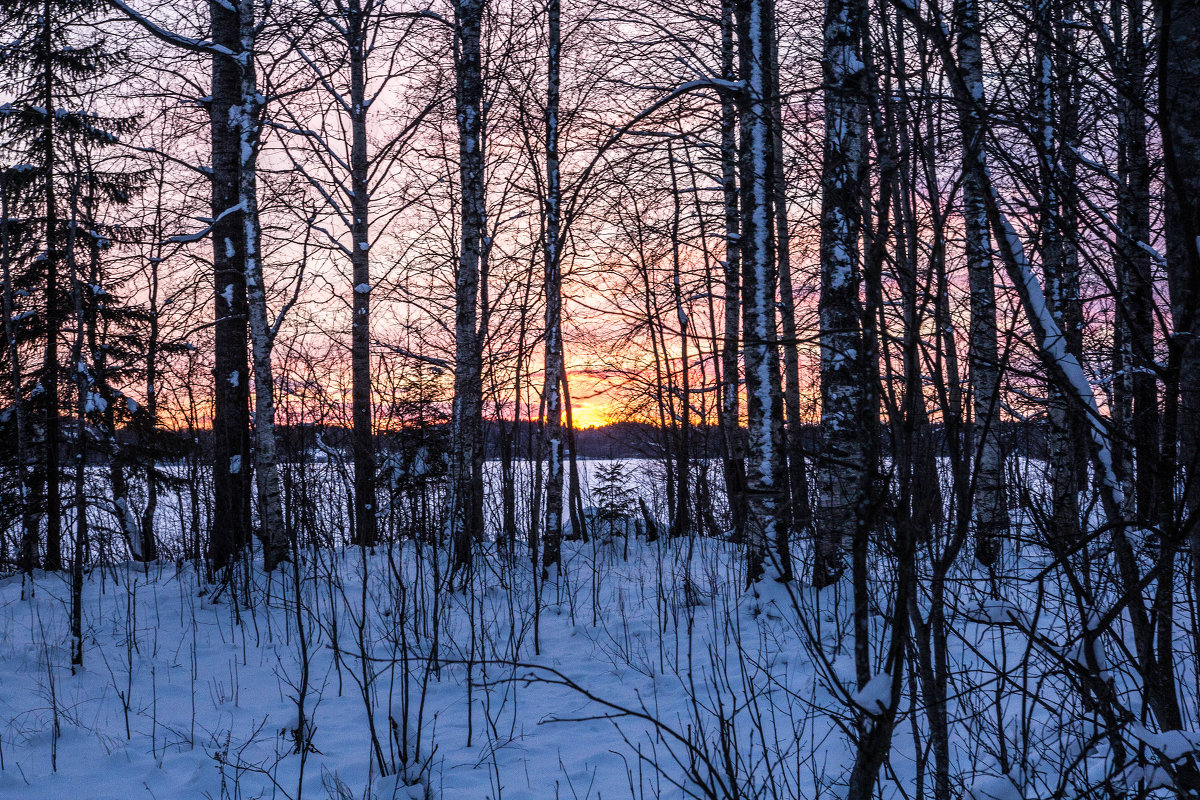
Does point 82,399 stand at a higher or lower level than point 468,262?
lower

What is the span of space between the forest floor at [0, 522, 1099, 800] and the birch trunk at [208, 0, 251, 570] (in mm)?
1119

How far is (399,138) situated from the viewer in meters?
10.4

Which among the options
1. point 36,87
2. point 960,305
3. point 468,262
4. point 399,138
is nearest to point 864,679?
point 960,305

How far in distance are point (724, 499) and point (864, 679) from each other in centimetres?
1308

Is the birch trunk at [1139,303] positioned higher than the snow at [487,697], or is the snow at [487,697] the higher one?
the birch trunk at [1139,303]

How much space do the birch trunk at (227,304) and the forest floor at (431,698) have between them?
1119mm

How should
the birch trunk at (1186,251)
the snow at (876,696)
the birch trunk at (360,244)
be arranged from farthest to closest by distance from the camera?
the birch trunk at (360,244), the birch trunk at (1186,251), the snow at (876,696)

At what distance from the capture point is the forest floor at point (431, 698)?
3271 mm

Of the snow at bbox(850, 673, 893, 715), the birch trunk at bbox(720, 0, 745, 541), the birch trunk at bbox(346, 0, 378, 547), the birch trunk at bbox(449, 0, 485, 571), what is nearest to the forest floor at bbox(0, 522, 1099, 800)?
the snow at bbox(850, 673, 893, 715)

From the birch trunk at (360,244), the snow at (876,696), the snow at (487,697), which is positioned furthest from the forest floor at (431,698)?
the birch trunk at (360,244)

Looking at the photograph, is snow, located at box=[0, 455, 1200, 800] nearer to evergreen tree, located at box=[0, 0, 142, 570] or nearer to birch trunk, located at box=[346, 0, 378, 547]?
evergreen tree, located at box=[0, 0, 142, 570]

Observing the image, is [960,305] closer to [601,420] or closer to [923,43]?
[923,43]

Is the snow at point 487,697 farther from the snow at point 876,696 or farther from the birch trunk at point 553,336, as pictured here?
the birch trunk at point 553,336

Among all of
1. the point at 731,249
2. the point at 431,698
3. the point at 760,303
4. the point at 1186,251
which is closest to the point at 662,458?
the point at 731,249
